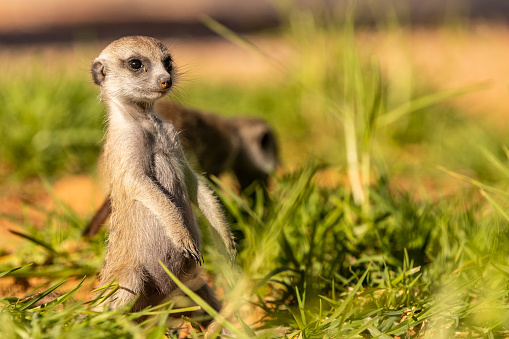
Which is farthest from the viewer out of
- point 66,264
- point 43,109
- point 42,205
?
point 43,109

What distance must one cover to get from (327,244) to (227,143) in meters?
1.55

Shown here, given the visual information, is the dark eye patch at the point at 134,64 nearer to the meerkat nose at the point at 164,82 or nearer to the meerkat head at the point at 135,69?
the meerkat head at the point at 135,69

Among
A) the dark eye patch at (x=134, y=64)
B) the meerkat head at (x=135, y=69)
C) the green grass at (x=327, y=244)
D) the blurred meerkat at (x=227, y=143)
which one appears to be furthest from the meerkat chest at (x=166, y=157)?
the blurred meerkat at (x=227, y=143)

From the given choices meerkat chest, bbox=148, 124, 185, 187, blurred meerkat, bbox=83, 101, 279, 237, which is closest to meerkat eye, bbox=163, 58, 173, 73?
meerkat chest, bbox=148, 124, 185, 187

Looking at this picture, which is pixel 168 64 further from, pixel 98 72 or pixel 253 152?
pixel 253 152

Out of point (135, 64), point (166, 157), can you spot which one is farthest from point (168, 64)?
point (166, 157)

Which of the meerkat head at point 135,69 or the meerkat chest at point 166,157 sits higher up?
the meerkat head at point 135,69

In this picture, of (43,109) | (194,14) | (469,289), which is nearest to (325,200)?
(469,289)

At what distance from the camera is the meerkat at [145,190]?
2.40m

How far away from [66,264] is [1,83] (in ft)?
9.30

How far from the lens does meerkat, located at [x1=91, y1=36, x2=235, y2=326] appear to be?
2402 millimetres

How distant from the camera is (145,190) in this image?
2.39m

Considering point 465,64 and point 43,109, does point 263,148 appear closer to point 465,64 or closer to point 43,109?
point 43,109

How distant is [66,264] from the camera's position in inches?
125
